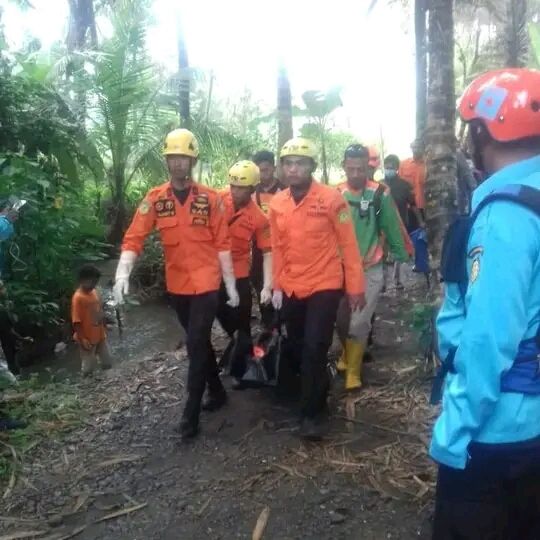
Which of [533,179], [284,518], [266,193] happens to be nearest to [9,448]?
[284,518]

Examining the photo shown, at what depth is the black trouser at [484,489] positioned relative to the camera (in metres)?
2.04

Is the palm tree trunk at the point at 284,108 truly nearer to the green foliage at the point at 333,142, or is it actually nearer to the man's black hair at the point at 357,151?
the green foliage at the point at 333,142

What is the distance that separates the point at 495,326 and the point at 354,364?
160 inches

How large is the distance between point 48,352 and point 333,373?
571 centimetres

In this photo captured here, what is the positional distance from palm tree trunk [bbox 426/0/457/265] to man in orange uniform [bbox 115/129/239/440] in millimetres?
1768

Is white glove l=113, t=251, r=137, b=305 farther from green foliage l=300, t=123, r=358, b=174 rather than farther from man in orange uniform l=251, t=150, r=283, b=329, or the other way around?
green foliage l=300, t=123, r=358, b=174

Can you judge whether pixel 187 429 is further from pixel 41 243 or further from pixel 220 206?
pixel 41 243

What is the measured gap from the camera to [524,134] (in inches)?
82.0

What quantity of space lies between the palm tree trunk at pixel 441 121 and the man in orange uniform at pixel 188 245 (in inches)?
69.6

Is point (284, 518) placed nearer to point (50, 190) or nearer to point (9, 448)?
point (9, 448)

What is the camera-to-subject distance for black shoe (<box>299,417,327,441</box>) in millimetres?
4836

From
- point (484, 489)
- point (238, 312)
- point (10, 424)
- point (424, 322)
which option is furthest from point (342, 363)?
point (484, 489)

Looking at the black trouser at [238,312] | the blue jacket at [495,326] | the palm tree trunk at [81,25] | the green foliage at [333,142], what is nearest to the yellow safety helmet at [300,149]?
the black trouser at [238,312]

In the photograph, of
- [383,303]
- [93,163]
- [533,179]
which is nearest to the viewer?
[533,179]
